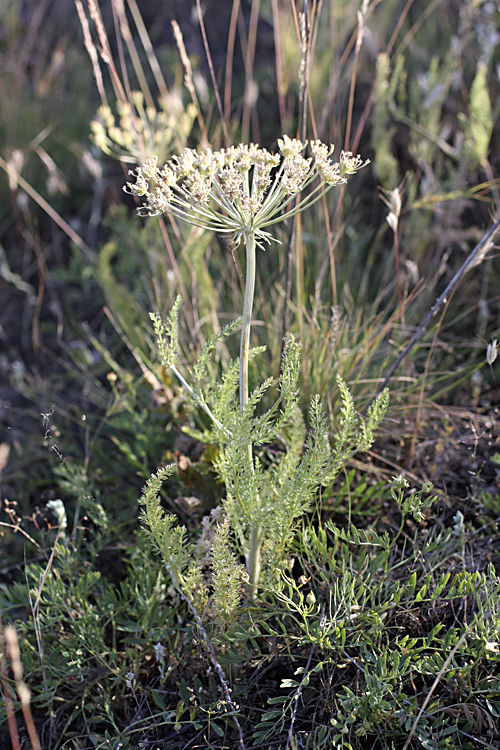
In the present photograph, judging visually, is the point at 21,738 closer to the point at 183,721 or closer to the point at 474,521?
the point at 183,721

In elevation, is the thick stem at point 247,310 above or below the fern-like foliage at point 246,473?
above

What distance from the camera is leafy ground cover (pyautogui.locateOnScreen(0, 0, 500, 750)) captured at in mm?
1194

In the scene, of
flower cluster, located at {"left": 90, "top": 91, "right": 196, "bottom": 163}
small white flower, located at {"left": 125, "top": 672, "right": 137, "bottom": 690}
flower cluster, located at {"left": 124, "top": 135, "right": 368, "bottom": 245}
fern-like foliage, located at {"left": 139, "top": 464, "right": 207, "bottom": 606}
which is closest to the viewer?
flower cluster, located at {"left": 124, "top": 135, "right": 368, "bottom": 245}

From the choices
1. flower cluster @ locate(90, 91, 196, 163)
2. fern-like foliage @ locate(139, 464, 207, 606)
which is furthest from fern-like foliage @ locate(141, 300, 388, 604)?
flower cluster @ locate(90, 91, 196, 163)

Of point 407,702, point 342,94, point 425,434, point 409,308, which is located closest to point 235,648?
point 407,702

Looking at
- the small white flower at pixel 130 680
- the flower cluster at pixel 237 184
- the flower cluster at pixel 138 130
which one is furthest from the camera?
the flower cluster at pixel 138 130

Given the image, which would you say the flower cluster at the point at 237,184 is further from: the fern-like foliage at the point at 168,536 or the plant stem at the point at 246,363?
the fern-like foliage at the point at 168,536

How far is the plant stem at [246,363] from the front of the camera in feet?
3.64

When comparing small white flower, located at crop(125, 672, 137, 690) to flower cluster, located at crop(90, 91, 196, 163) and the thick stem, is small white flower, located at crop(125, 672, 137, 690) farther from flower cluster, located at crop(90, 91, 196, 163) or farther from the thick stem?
flower cluster, located at crop(90, 91, 196, 163)

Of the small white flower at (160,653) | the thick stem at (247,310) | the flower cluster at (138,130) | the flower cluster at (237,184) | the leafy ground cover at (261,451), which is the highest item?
the flower cluster at (138,130)

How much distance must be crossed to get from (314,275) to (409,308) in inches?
15.7

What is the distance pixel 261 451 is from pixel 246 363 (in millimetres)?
537

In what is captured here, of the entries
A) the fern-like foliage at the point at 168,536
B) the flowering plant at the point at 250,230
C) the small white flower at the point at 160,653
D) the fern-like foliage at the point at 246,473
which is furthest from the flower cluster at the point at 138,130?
the small white flower at the point at 160,653

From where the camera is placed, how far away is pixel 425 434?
6.07 feet
